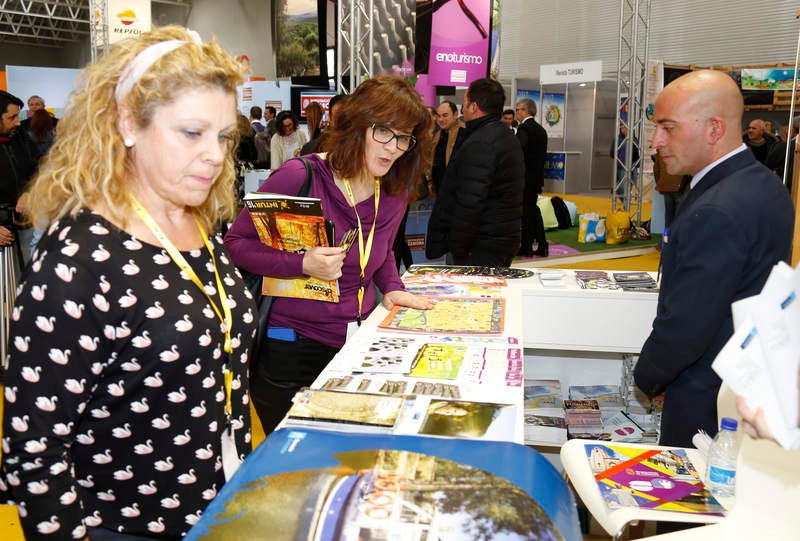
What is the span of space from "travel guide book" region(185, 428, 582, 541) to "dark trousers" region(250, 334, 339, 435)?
0.80 m

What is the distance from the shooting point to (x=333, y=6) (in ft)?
19.5

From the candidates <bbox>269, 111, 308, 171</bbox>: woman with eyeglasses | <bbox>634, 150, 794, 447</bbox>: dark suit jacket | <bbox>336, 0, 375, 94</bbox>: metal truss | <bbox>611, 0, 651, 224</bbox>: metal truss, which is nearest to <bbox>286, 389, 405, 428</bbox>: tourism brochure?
<bbox>634, 150, 794, 447</bbox>: dark suit jacket

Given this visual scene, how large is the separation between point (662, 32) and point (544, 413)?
1319 cm

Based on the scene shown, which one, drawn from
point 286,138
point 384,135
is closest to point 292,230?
point 384,135

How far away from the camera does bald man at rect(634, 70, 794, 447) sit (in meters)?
1.97

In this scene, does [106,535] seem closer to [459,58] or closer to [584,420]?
[584,420]

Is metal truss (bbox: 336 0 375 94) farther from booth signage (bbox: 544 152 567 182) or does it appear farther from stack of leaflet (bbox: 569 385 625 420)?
booth signage (bbox: 544 152 567 182)

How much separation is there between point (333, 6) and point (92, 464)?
5.38 meters

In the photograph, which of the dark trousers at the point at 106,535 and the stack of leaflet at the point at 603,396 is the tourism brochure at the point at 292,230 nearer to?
the dark trousers at the point at 106,535

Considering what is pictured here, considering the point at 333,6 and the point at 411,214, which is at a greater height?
the point at 333,6

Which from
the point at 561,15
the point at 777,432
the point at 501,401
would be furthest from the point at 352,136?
the point at 561,15

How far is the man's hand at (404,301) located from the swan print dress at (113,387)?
1201 millimetres

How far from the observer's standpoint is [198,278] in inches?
Result: 50.7

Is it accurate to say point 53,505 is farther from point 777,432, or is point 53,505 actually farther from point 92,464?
point 777,432
